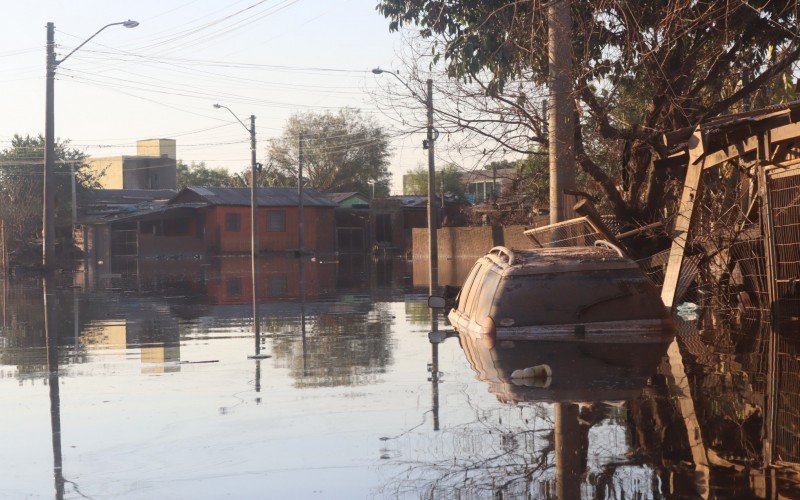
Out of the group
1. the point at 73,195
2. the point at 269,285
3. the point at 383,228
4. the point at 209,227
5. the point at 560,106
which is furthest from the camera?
the point at 73,195

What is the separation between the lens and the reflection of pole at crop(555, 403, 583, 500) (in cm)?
595

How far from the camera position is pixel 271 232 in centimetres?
6769

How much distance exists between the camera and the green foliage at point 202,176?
366 ft

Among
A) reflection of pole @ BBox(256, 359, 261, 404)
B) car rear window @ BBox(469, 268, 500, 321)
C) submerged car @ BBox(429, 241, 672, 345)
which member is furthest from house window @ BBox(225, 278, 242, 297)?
submerged car @ BBox(429, 241, 672, 345)

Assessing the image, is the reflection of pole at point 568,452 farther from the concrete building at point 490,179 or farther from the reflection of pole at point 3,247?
the reflection of pole at point 3,247

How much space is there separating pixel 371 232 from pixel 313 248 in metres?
4.07

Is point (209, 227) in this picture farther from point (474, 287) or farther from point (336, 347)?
point (474, 287)

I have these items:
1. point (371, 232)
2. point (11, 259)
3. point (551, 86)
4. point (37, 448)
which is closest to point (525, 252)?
point (551, 86)

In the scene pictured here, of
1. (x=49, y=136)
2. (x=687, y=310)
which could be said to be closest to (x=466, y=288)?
(x=687, y=310)

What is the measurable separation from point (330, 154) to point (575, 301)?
285 ft

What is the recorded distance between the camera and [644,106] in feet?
76.3

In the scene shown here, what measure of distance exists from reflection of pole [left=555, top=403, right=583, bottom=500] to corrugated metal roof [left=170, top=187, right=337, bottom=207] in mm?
58904

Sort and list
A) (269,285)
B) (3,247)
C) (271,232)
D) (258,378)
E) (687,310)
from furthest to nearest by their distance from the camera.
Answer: (271,232) < (3,247) < (269,285) < (687,310) < (258,378)

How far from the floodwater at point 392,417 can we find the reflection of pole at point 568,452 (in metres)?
0.02
